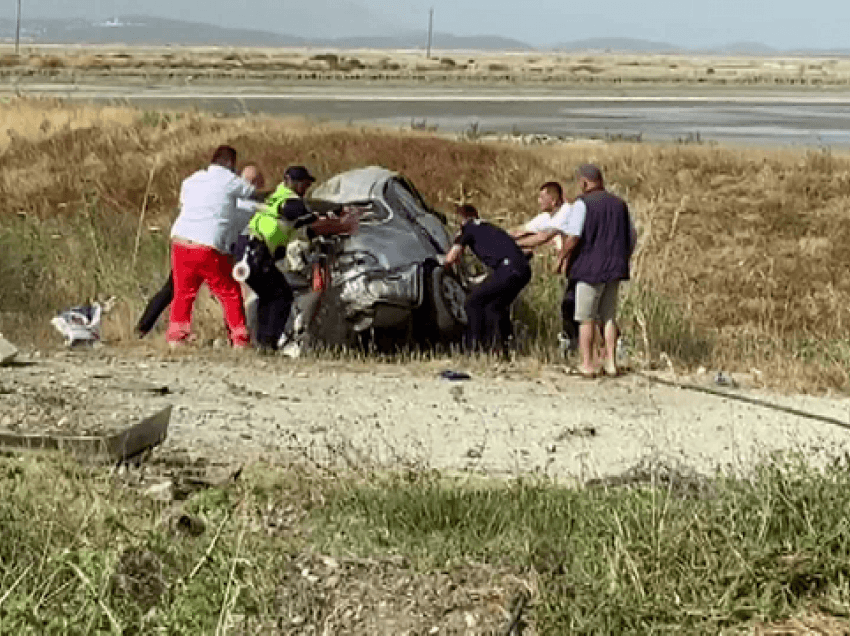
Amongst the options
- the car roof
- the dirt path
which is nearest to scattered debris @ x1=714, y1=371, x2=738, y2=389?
the dirt path

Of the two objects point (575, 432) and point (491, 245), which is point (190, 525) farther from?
point (491, 245)

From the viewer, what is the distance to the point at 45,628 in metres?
5.38

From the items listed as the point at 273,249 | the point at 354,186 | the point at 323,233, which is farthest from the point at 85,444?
the point at 354,186

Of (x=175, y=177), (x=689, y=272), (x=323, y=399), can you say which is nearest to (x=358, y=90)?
(x=175, y=177)

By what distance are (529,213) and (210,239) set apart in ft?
42.1

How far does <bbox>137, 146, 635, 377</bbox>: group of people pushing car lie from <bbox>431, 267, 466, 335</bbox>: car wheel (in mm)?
199

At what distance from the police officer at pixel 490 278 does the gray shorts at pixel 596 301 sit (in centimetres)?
147

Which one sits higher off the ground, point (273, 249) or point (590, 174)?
point (590, 174)

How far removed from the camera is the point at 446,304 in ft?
46.2

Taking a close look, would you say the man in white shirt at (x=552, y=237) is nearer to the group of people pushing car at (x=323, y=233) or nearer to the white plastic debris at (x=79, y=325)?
the group of people pushing car at (x=323, y=233)

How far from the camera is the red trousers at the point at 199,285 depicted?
40.7 feet

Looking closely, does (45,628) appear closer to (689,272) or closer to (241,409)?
(241,409)

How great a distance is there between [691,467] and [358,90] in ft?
148

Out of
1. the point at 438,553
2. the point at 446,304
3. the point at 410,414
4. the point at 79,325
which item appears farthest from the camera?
the point at 446,304
